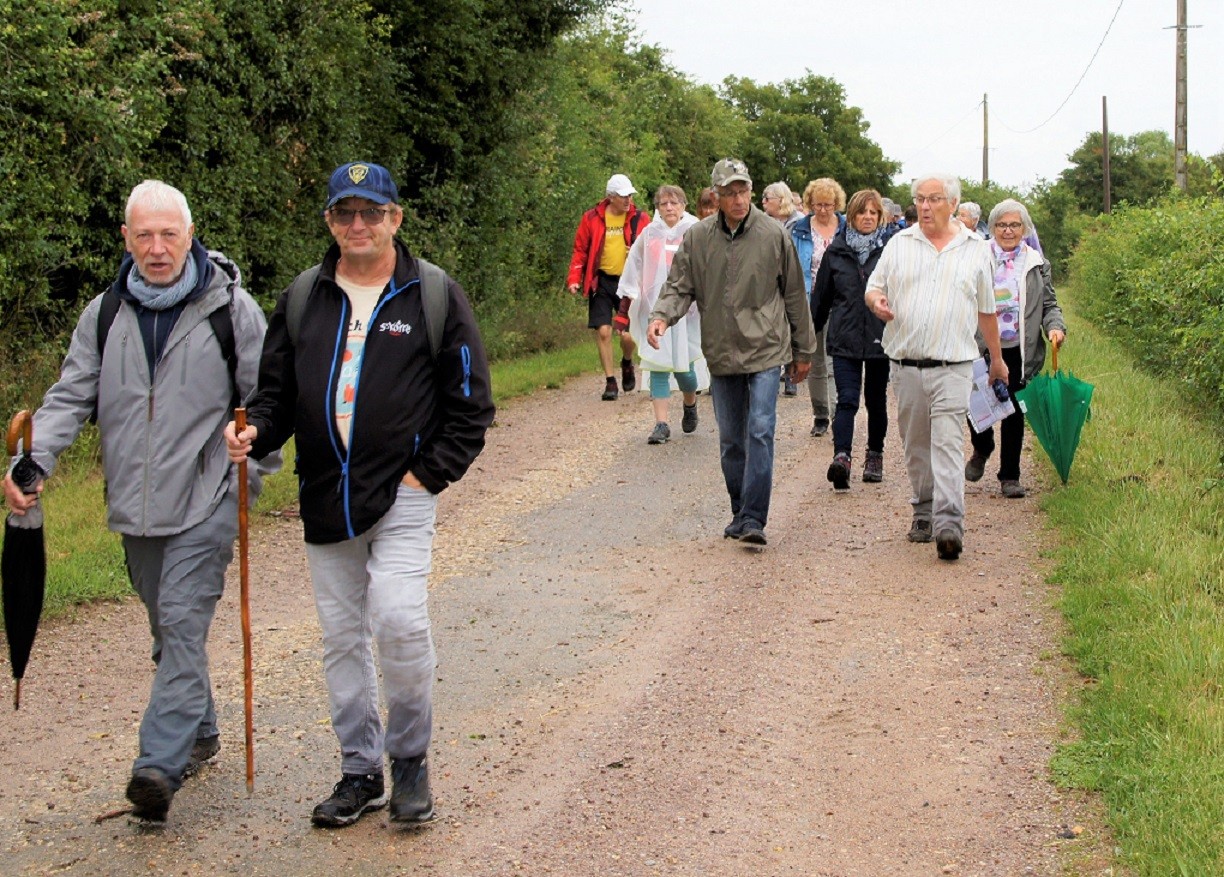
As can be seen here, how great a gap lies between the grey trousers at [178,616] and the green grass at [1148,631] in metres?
2.92

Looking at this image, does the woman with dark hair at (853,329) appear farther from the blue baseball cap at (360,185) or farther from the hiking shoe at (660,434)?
the blue baseball cap at (360,185)

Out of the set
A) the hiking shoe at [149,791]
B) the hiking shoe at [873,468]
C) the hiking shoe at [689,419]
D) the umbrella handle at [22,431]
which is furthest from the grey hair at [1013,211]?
the hiking shoe at [149,791]

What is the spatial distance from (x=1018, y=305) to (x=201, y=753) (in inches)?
258

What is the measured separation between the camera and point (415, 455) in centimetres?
498

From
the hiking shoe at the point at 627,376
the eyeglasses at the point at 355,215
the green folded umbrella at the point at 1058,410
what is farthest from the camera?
the hiking shoe at the point at 627,376

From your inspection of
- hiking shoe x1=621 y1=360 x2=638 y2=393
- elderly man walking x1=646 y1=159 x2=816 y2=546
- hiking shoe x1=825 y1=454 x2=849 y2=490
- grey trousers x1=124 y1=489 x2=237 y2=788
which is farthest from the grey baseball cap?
hiking shoe x1=621 y1=360 x2=638 y2=393

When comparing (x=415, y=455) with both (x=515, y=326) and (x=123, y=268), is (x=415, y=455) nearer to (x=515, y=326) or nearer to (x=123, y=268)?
(x=123, y=268)

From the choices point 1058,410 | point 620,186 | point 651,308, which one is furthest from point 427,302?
point 620,186

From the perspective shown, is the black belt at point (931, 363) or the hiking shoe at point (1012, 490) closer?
the black belt at point (931, 363)

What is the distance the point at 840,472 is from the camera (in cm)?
1071

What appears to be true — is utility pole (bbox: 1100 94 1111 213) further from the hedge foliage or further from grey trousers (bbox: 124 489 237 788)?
grey trousers (bbox: 124 489 237 788)

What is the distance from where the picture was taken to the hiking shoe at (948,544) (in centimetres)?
865

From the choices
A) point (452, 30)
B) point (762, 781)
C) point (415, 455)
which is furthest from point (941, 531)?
point (452, 30)

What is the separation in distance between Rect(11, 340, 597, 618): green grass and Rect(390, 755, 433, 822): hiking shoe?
3323 millimetres
